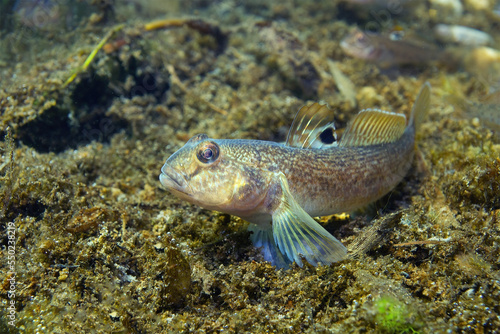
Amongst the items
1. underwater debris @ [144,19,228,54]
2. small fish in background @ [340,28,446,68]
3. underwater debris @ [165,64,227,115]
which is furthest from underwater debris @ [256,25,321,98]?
underwater debris @ [165,64,227,115]

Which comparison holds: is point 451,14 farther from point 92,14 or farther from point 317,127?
point 92,14

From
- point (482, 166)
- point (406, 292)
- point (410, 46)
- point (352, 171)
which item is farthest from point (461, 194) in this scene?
point (410, 46)

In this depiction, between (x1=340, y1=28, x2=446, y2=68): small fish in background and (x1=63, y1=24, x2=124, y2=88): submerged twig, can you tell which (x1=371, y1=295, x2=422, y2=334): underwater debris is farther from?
(x1=340, y1=28, x2=446, y2=68): small fish in background

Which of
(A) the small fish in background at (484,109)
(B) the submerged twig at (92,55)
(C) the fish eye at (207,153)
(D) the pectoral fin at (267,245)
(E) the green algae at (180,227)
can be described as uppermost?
(B) the submerged twig at (92,55)

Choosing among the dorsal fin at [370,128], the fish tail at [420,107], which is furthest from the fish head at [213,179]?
the fish tail at [420,107]

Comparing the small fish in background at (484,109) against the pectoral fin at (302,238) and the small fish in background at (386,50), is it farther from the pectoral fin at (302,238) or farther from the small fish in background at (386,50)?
the pectoral fin at (302,238)

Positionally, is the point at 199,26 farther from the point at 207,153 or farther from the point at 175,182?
the point at 175,182
